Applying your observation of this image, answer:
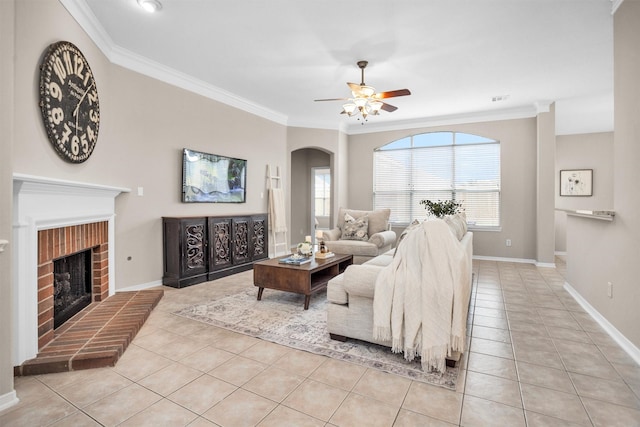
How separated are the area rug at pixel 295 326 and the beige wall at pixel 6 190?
4.72 ft

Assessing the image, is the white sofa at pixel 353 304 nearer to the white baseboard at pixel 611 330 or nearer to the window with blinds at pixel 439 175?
the white baseboard at pixel 611 330

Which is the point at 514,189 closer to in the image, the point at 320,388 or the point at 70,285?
the point at 320,388

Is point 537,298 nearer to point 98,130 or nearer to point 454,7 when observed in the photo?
point 454,7

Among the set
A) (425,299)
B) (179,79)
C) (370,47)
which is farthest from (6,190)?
(370,47)

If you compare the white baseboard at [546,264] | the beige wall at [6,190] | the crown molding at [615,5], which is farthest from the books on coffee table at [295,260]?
the white baseboard at [546,264]

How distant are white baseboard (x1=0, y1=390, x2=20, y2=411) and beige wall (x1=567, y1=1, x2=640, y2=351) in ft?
13.2

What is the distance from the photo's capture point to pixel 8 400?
5.80 ft

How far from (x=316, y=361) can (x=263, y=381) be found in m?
0.42

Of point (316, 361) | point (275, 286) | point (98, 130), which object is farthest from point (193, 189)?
point (316, 361)

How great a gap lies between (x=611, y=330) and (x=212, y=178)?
4945 millimetres

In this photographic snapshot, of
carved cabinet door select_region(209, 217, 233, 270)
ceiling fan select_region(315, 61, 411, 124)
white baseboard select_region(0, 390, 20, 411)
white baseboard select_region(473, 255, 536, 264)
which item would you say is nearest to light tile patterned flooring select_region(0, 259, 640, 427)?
white baseboard select_region(0, 390, 20, 411)

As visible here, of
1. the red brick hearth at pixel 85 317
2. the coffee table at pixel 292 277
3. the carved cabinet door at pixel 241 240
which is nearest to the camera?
the red brick hearth at pixel 85 317

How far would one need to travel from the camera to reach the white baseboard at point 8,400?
1.74 m

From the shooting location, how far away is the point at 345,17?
3.09 meters
